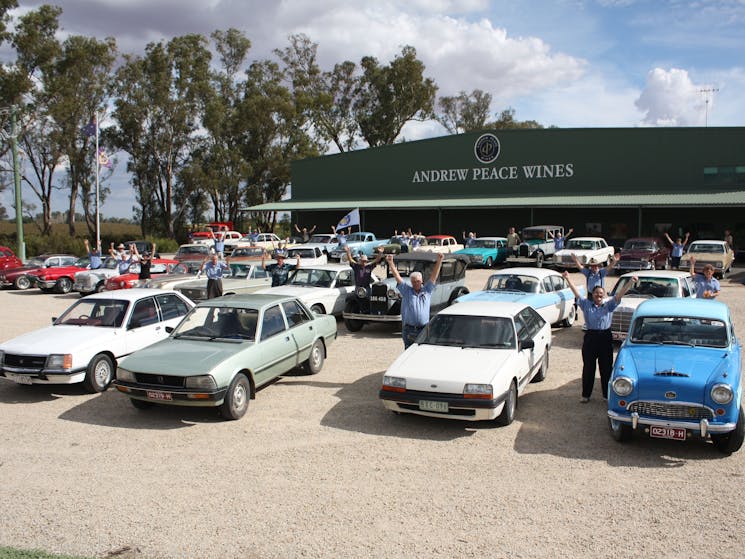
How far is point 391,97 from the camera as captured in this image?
6519 centimetres

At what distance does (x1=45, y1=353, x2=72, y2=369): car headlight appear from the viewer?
29.5ft

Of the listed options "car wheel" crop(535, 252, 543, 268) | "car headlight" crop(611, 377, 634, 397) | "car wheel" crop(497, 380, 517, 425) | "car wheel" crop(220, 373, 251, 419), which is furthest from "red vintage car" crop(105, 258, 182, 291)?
"car wheel" crop(535, 252, 543, 268)

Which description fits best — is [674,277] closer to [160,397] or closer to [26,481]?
[160,397]

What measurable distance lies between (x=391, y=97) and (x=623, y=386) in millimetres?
61650

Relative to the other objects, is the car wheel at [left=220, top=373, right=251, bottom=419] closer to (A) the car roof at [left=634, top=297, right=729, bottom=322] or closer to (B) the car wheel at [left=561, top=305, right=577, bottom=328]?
(A) the car roof at [left=634, top=297, right=729, bottom=322]

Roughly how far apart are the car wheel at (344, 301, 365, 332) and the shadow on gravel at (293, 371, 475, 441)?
481cm

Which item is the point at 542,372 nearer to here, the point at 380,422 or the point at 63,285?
the point at 380,422

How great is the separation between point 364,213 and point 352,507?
4022cm

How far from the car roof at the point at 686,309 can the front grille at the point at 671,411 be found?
72.0 inches

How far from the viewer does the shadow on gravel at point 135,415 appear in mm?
8117

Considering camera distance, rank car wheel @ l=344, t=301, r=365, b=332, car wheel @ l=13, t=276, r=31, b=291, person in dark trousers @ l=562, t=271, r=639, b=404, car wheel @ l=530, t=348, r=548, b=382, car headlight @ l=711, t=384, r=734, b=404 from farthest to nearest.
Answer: car wheel @ l=13, t=276, r=31, b=291
car wheel @ l=344, t=301, r=365, b=332
car wheel @ l=530, t=348, r=548, b=382
person in dark trousers @ l=562, t=271, r=639, b=404
car headlight @ l=711, t=384, r=734, b=404

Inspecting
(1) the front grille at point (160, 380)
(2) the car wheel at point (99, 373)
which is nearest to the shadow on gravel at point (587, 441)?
(1) the front grille at point (160, 380)

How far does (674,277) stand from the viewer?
12.7 m

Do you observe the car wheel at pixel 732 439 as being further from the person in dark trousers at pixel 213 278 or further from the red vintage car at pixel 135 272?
the red vintage car at pixel 135 272
